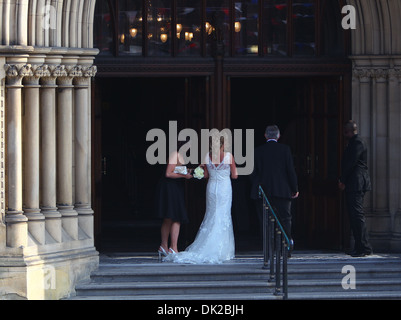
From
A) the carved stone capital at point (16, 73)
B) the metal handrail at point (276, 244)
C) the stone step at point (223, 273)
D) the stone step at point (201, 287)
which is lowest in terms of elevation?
the stone step at point (201, 287)

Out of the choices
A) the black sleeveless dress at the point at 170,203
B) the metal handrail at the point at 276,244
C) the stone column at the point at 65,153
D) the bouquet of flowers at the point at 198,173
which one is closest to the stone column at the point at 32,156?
the stone column at the point at 65,153

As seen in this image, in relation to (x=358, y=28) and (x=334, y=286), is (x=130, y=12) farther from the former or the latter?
(x=334, y=286)

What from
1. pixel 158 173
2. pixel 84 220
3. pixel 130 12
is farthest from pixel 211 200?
pixel 158 173

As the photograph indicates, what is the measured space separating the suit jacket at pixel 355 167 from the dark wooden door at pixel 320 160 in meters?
0.66

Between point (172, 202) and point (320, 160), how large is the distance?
84.1 inches

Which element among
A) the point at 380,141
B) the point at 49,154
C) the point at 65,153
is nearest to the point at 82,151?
the point at 65,153

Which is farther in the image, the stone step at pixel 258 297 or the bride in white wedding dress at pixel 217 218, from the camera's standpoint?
the bride in white wedding dress at pixel 217 218

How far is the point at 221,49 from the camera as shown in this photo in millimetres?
14039

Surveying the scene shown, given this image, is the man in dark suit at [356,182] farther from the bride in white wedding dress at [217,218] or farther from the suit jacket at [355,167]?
the bride in white wedding dress at [217,218]

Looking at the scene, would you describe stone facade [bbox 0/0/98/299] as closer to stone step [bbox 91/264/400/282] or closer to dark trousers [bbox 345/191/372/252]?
stone step [bbox 91/264/400/282]

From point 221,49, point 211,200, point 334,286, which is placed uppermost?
point 221,49

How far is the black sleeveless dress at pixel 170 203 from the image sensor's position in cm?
1360

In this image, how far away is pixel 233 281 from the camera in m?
12.6

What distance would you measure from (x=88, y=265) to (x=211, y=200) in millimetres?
1770
